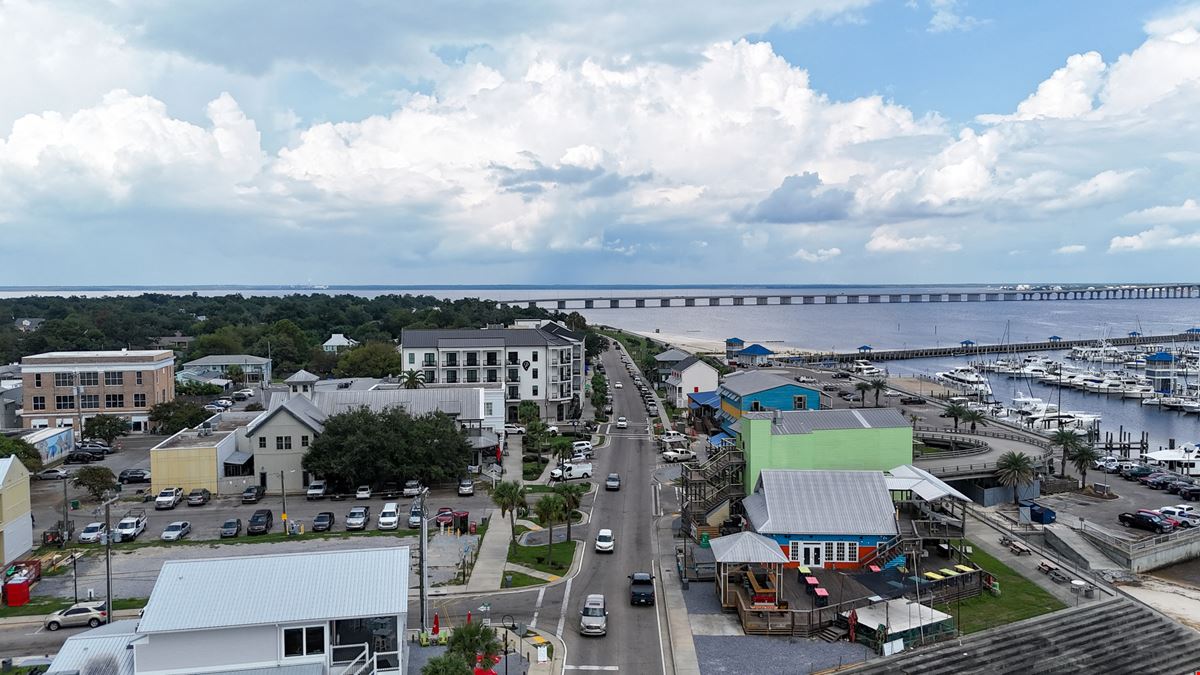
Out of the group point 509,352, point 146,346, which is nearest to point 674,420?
point 509,352

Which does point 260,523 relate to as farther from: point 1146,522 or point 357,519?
point 1146,522

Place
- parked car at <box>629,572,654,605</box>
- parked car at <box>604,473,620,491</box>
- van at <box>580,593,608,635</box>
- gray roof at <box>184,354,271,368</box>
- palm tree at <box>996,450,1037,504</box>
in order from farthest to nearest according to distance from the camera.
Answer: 1. gray roof at <box>184,354,271,368</box>
2. parked car at <box>604,473,620,491</box>
3. palm tree at <box>996,450,1037,504</box>
4. parked car at <box>629,572,654,605</box>
5. van at <box>580,593,608,635</box>

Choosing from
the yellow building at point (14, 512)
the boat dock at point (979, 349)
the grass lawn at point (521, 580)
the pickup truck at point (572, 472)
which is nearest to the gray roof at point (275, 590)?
the grass lawn at point (521, 580)

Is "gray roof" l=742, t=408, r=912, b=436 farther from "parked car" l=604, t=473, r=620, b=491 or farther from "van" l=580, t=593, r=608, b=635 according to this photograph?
"van" l=580, t=593, r=608, b=635

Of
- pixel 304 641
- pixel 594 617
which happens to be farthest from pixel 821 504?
pixel 304 641

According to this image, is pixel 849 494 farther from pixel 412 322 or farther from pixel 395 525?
pixel 412 322

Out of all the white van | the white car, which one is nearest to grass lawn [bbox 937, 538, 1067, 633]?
the white car
